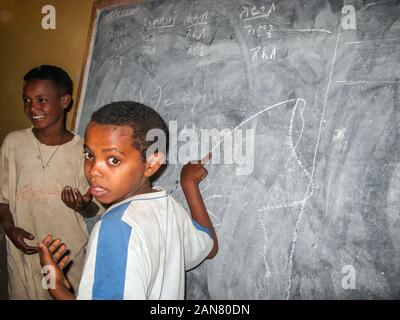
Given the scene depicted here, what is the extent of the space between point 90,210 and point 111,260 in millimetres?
869

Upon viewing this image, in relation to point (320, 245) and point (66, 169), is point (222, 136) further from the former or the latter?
point (66, 169)

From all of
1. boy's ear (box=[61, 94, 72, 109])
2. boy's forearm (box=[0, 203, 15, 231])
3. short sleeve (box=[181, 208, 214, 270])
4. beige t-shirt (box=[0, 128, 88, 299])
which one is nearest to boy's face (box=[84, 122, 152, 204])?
short sleeve (box=[181, 208, 214, 270])

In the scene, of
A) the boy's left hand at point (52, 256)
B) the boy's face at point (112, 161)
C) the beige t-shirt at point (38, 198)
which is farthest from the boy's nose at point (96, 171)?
the beige t-shirt at point (38, 198)

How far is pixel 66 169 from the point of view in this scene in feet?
5.72

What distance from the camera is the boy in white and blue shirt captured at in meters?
0.82

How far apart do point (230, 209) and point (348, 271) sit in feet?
1.65

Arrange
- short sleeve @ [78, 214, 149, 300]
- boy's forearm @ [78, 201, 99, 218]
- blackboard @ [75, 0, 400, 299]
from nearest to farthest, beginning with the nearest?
1. short sleeve @ [78, 214, 149, 300]
2. blackboard @ [75, 0, 400, 299]
3. boy's forearm @ [78, 201, 99, 218]

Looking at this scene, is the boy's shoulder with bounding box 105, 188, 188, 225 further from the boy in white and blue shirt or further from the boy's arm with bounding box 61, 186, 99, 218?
the boy's arm with bounding box 61, 186, 99, 218

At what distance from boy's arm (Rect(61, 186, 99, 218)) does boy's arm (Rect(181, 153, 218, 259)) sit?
0.48m

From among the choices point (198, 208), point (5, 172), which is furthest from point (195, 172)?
point (5, 172)

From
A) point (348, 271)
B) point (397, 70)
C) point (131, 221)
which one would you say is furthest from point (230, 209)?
point (397, 70)

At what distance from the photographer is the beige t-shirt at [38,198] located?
5.70ft

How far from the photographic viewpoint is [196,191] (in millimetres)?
1428

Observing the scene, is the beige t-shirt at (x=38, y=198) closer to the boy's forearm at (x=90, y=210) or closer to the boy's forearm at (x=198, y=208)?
the boy's forearm at (x=90, y=210)
